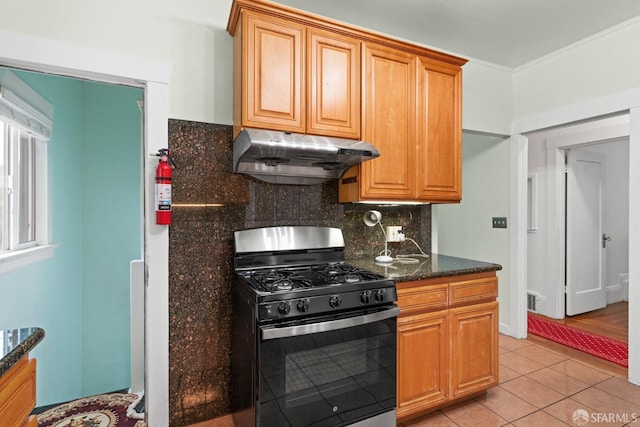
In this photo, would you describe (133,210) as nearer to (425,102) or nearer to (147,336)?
(147,336)

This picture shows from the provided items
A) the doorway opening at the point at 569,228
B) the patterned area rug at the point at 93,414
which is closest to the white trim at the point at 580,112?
the doorway opening at the point at 569,228

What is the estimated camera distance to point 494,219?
3.54 m

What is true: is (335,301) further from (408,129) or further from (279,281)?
(408,129)

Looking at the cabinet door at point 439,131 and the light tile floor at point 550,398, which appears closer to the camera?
the light tile floor at point 550,398

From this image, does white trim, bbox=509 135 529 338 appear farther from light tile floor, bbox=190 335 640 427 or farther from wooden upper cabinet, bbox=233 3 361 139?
wooden upper cabinet, bbox=233 3 361 139

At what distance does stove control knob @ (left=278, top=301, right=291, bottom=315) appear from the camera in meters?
1.53

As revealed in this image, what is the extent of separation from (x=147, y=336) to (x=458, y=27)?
3.18 m

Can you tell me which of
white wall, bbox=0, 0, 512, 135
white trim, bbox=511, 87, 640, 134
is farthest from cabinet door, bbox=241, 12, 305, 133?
white trim, bbox=511, 87, 640, 134

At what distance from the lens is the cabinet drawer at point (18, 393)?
0.91 m

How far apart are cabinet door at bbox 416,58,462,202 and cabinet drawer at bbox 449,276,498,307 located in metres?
0.64

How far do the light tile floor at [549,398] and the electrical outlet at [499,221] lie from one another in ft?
4.14

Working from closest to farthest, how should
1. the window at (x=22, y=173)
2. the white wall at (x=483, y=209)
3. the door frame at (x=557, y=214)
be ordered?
1. the window at (x=22, y=173)
2. the white wall at (x=483, y=209)
3. the door frame at (x=557, y=214)

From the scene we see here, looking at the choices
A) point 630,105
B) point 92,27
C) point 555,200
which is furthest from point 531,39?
point 92,27

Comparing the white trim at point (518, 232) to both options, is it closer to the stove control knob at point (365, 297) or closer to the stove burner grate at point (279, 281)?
the stove control knob at point (365, 297)
